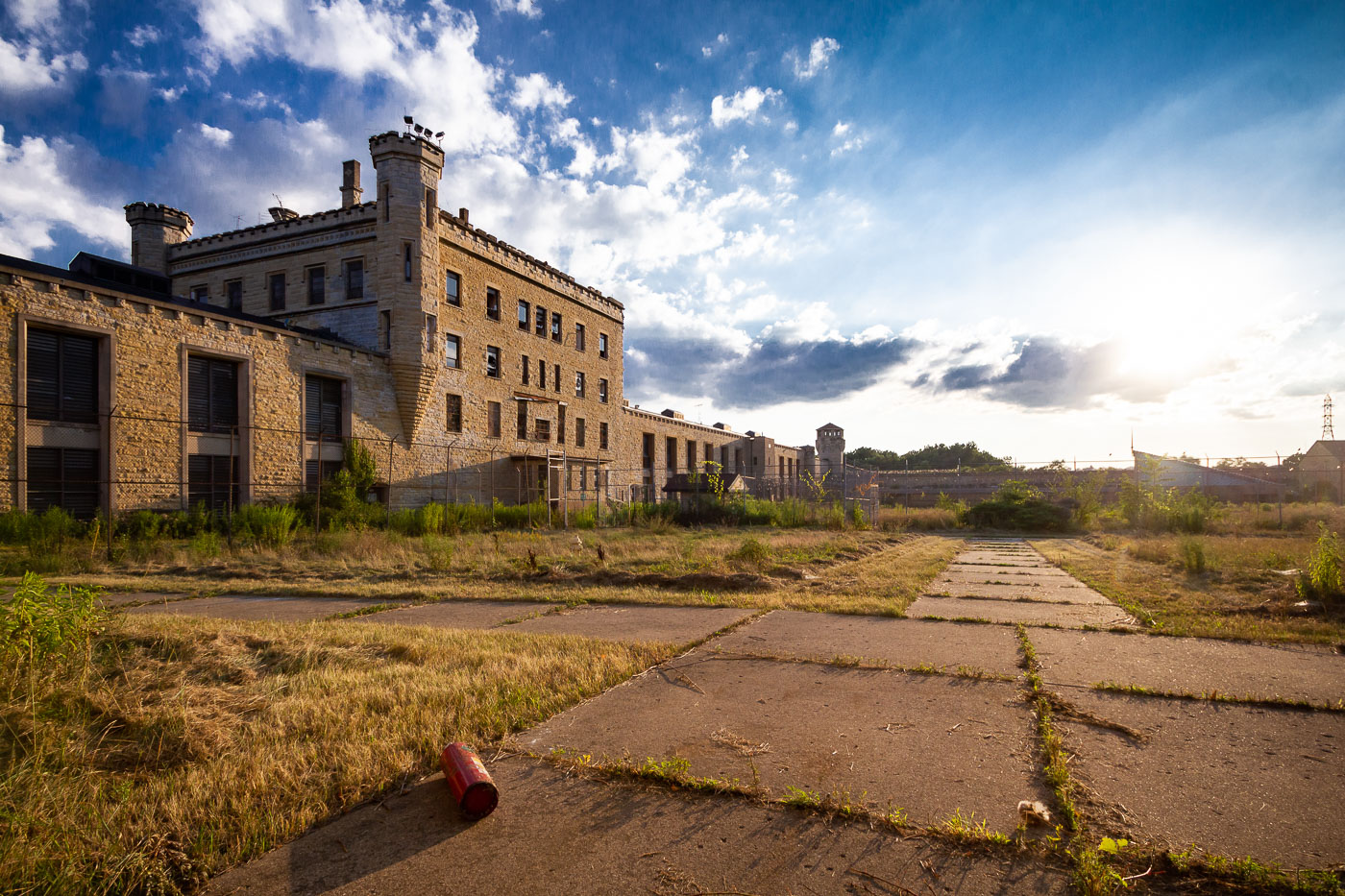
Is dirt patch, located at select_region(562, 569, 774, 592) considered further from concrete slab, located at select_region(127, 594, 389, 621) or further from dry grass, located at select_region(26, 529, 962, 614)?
concrete slab, located at select_region(127, 594, 389, 621)

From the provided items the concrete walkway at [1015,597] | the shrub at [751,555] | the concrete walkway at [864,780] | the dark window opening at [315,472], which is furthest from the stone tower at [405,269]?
the concrete walkway at [864,780]

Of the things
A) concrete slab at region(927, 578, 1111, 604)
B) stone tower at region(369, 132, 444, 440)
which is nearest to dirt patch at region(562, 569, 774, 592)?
concrete slab at region(927, 578, 1111, 604)

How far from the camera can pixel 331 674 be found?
4422 millimetres

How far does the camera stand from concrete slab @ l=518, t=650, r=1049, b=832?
280cm

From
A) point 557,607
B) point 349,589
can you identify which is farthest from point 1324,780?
point 349,589

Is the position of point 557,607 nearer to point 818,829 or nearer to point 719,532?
point 818,829

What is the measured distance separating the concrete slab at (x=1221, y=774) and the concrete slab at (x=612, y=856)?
30.1 inches

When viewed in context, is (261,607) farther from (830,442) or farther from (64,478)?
(830,442)

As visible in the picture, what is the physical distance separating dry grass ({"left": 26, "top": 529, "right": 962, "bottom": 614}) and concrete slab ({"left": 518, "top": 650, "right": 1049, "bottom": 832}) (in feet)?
9.88

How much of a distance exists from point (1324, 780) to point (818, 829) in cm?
240

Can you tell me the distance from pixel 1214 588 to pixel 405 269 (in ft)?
81.1

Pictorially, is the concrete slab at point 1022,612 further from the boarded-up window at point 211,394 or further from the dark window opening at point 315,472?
the dark window opening at point 315,472

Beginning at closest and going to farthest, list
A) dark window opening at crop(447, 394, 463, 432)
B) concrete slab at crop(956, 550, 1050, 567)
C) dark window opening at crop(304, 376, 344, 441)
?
concrete slab at crop(956, 550, 1050, 567), dark window opening at crop(304, 376, 344, 441), dark window opening at crop(447, 394, 463, 432)

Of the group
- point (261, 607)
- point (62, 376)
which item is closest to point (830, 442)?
point (62, 376)
